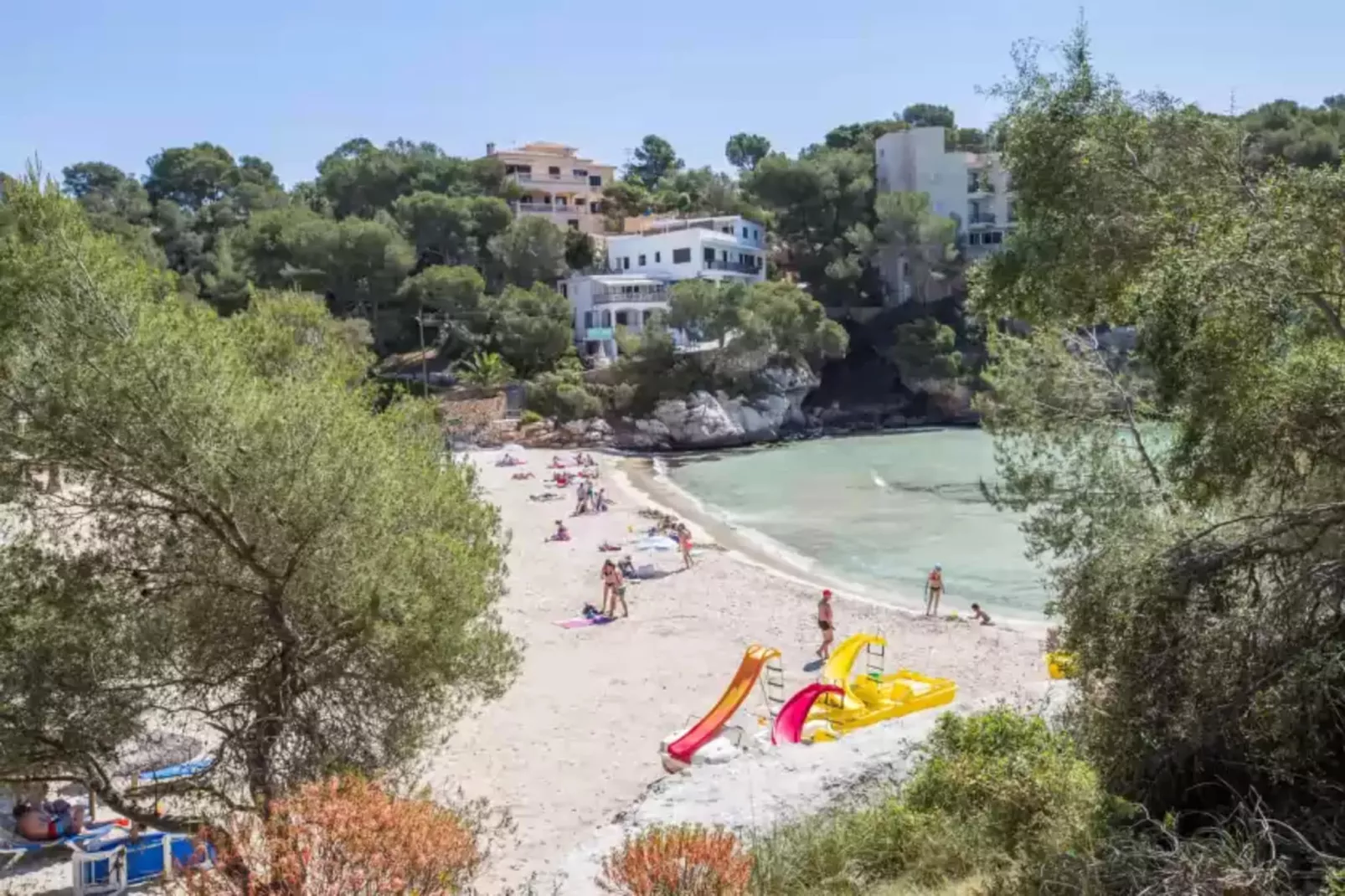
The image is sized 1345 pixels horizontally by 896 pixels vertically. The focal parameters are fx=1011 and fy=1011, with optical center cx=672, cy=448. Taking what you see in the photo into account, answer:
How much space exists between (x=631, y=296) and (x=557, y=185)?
61.2 feet

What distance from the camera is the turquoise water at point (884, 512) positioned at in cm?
2400

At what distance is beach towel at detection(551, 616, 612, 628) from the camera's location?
19.0m

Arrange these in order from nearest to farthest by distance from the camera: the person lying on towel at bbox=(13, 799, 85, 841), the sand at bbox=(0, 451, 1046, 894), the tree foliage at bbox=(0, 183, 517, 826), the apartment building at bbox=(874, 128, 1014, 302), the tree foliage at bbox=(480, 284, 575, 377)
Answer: the tree foliage at bbox=(0, 183, 517, 826) → the sand at bbox=(0, 451, 1046, 894) → the person lying on towel at bbox=(13, 799, 85, 841) → the tree foliage at bbox=(480, 284, 575, 377) → the apartment building at bbox=(874, 128, 1014, 302)

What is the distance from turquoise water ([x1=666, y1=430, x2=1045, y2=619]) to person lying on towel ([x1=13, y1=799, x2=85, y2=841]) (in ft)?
45.8

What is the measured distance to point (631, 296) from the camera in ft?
194

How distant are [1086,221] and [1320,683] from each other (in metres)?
3.42

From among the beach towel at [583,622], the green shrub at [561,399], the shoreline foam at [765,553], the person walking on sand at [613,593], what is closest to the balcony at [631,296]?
the green shrub at [561,399]

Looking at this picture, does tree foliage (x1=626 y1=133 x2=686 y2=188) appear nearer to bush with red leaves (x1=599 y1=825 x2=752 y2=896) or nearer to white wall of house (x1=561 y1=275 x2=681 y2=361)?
white wall of house (x1=561 y1=275 x2=681 y2=361)

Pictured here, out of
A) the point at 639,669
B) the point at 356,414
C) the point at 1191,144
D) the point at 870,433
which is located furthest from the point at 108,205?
the point at 1191,144

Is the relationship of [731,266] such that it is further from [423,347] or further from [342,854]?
[342,854]

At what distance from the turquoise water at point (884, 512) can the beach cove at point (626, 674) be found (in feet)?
7.82

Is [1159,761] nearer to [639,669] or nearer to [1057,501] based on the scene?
[1057,501]

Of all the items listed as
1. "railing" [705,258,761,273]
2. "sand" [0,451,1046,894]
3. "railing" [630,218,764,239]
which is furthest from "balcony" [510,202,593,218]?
"sand" [0,451,1046,894]

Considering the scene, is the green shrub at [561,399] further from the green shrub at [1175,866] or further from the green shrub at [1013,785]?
the green shrub at [1175,866]
